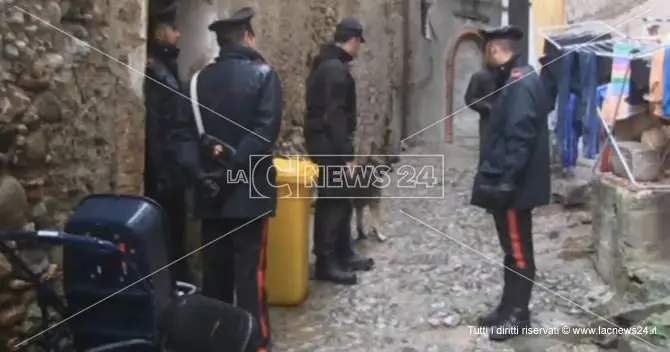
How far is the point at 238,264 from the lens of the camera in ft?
12.4

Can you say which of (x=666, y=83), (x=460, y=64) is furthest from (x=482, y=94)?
(x=460, y=64)

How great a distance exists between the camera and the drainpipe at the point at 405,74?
12.3 meters

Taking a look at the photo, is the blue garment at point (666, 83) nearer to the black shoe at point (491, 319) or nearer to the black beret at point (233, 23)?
the black shoe at point (491, 319)

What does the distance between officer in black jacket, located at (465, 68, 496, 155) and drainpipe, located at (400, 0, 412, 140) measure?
7958 mm

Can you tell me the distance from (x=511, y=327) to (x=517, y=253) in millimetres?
385

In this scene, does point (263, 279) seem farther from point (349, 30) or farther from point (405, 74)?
point (405, 74)

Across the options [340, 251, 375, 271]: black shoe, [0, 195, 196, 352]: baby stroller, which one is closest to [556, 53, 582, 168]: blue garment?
[340, 251, 375, 271]: black shoe

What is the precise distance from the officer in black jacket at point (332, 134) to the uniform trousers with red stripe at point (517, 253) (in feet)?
4.05

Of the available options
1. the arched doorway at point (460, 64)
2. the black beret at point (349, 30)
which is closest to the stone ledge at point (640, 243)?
the black beret at point (349, 30)

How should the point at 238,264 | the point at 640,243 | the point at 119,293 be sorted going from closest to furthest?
the point at 119,293 → the point at 238,264 → the point at 640,243

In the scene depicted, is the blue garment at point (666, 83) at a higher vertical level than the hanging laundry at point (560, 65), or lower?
lower

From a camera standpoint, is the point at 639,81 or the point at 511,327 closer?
the point at 511,327

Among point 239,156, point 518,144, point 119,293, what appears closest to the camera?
point 119,293

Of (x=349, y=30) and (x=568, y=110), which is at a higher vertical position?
(x=349, y=30)
